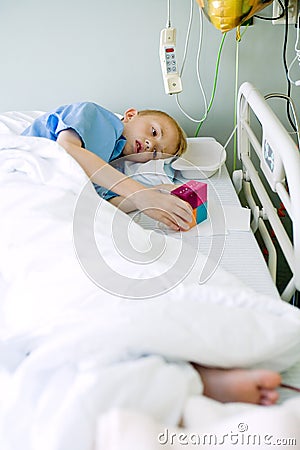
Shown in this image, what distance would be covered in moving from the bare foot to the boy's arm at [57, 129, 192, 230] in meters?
0.65

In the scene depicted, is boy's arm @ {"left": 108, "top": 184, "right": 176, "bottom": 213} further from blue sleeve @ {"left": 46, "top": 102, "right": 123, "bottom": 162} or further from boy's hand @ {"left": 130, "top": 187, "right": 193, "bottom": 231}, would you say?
blue sleeve @ {"left": 46, "top": 102, "right": 123, "bottom": 162}

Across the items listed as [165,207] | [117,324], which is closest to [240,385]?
[117,324]

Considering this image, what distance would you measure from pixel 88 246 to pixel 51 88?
51.4 inches

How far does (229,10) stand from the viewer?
1.51 m

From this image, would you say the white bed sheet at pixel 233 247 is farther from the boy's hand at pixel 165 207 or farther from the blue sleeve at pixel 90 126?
the blue sleeve at pixel 90 126

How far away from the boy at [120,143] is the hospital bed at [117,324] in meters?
0.18

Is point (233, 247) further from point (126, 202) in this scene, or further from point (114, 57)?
point (114, 57)

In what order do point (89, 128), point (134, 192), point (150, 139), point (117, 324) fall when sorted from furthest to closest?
point (150, 139), point (89, 128), point (134, 192), point (117, 324)

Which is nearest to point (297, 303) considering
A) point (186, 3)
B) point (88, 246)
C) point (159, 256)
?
point (159, 256)

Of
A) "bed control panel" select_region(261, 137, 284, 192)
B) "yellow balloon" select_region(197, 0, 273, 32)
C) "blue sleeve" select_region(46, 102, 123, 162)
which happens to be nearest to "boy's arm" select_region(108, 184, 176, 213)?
"blue sleeve" select_region(46, 102, 123, 162)

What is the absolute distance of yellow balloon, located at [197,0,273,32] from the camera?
1.51m

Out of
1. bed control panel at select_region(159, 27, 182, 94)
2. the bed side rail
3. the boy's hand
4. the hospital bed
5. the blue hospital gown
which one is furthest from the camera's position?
bed control panel at select_region(159, 27, 182, 94)

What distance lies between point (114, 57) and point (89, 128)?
0.63 metres

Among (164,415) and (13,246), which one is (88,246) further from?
(164,415)
